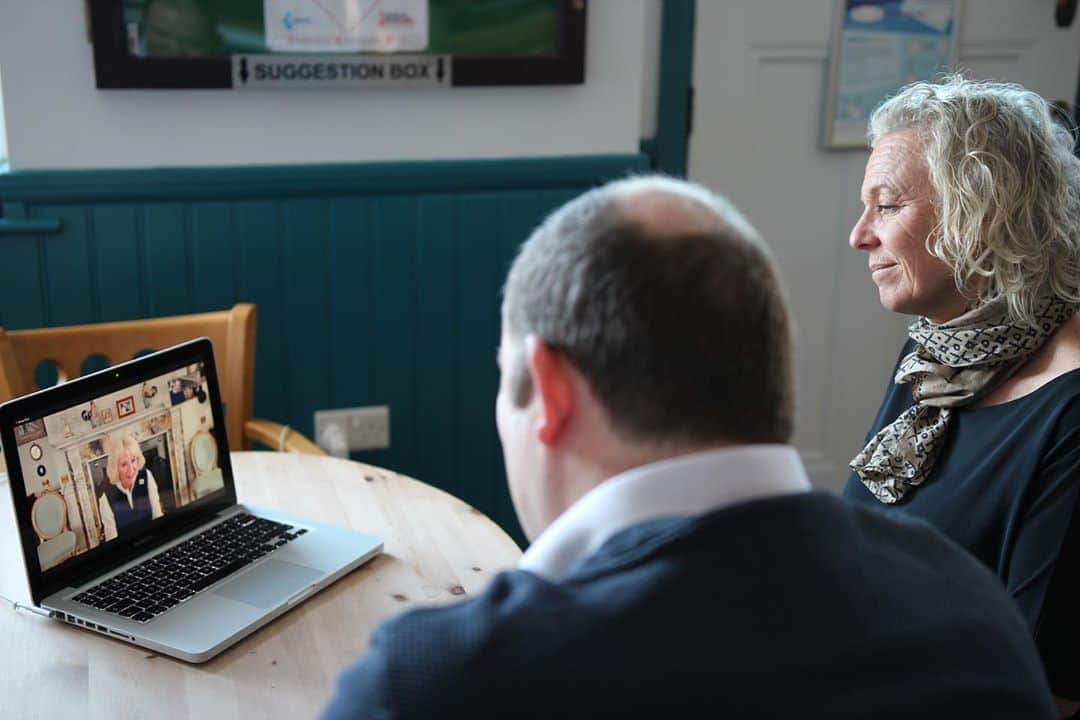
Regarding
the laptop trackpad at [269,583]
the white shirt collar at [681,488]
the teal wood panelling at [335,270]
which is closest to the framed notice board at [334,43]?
the teal wood panelling at [335,270]

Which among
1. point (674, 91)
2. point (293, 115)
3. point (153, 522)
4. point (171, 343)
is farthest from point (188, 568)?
point (674, 91)

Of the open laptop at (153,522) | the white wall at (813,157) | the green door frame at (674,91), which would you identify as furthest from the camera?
the white wall at (813,157)

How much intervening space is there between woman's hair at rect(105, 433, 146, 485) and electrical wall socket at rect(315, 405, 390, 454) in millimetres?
1197

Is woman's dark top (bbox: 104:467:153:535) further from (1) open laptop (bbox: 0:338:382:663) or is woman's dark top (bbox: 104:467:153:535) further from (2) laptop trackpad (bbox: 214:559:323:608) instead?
(2) laptop trackpad (bbox: 214:559:323:608)

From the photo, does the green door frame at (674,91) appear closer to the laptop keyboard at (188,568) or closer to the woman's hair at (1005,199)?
the woman's hair at (1005,199)

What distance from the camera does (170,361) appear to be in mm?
1631

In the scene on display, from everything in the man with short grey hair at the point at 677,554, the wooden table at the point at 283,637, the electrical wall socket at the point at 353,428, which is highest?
the man with short grey hair at the point at 677,554

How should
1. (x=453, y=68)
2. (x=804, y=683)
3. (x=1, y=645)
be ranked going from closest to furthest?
(x=804, y=683), (x=1, y=645), (x=453, y=68)

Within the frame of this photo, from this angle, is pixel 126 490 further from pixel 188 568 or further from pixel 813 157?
pixel 813 157

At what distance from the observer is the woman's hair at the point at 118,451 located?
5.03 ft

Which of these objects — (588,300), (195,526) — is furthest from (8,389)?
(588,300)

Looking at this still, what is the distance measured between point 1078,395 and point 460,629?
110cm

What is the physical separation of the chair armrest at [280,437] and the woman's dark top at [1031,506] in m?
1.03

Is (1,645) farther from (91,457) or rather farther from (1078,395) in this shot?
(1078,395)
